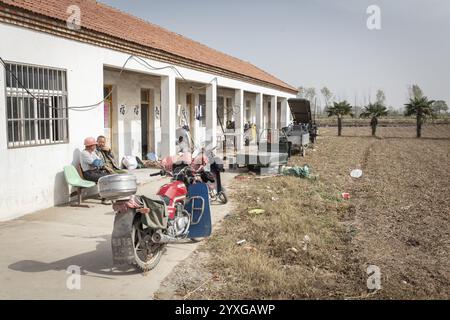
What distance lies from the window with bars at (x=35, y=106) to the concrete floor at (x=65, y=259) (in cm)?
140

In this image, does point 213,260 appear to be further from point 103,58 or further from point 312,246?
point 103,58

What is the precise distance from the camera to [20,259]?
5172mm

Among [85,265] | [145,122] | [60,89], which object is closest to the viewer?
[85,265]

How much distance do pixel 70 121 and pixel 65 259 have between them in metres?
4.06

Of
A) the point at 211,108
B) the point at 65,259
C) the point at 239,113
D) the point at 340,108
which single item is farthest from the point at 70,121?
the point at 340,108

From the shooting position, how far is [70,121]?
28.1ft

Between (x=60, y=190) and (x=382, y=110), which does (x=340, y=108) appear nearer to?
(x=382, y=110)

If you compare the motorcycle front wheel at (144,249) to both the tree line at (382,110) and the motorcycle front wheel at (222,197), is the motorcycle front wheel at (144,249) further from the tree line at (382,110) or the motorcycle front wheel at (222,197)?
the tree line at (382,110)

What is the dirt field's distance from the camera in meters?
4.41

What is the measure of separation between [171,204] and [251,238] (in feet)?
4.92

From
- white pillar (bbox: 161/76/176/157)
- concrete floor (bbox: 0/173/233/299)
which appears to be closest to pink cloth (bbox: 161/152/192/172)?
concrete floor (bbox: 0/173/233/299)

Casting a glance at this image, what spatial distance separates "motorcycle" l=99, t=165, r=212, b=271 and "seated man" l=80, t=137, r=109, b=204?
312cm

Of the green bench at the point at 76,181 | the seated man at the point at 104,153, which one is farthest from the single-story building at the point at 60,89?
the seated man at the point at 104,153
